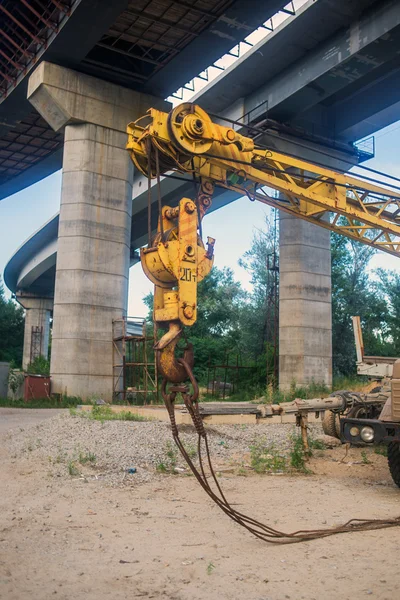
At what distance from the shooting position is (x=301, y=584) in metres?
5.07

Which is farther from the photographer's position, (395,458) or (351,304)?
(351,304)

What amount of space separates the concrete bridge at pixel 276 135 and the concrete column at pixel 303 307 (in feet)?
0.15

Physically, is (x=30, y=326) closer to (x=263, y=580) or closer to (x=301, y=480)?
(x=301, y=480)

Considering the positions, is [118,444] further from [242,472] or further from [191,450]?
[242,472]

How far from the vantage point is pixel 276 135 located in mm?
25250

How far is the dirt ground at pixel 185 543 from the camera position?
16.4ft

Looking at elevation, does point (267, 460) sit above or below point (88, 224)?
below

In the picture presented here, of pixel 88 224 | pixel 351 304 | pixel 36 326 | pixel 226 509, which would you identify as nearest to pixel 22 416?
pixel 88 224

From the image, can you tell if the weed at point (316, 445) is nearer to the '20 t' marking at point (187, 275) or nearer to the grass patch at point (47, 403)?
the '20 t' marking at point (187, 275)

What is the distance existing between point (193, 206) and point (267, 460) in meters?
6.10

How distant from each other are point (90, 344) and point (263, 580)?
2119cm

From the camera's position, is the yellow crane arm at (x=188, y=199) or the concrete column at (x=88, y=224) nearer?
the yellow crane arm at (x=188, y=199)

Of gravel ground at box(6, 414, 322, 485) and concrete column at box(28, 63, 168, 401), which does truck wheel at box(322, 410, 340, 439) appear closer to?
gravel ground at box(6, 414, 322, 485)

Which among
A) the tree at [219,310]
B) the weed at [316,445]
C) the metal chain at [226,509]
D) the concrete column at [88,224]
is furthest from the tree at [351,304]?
the metal chain at [226,509]
